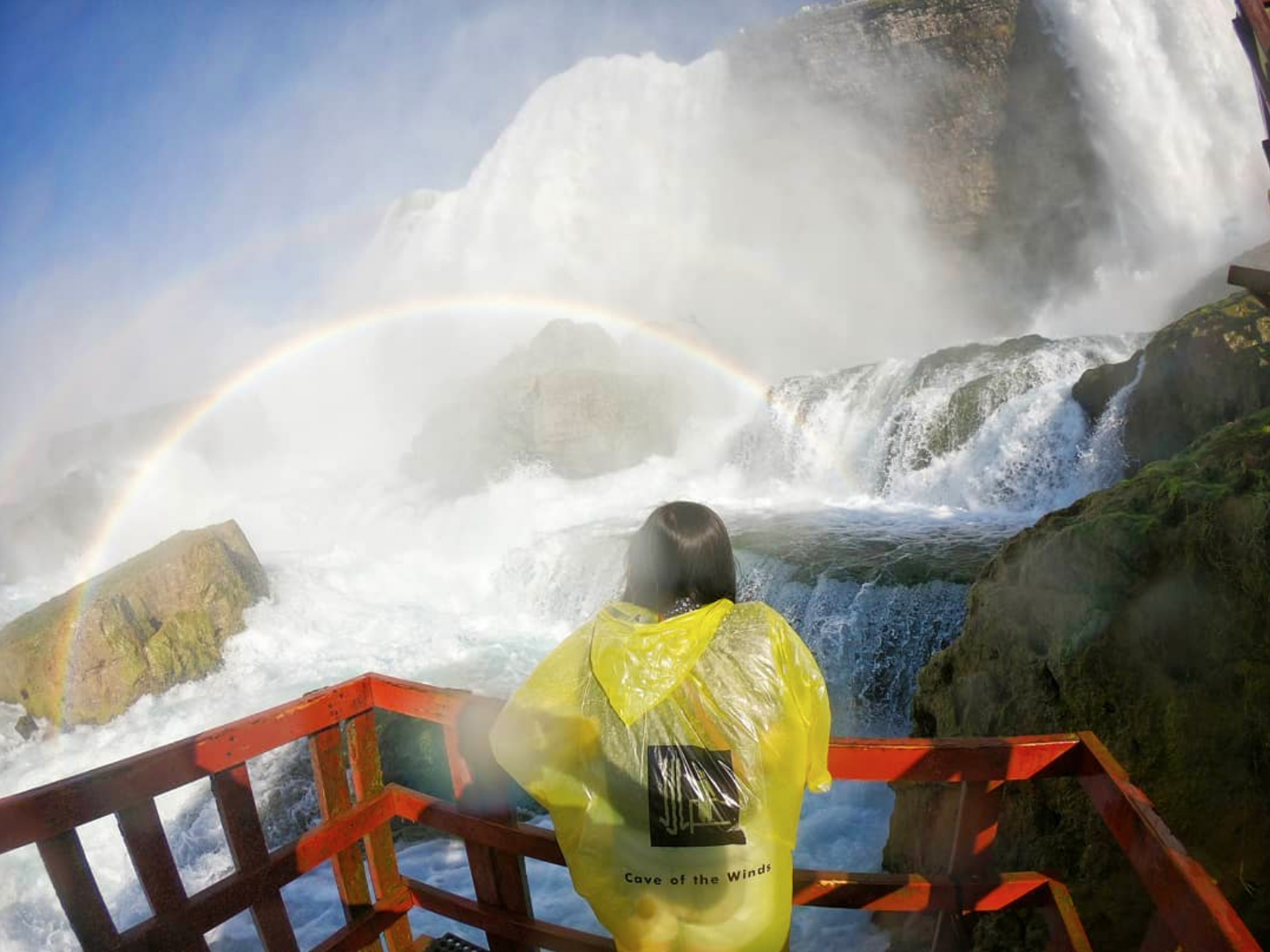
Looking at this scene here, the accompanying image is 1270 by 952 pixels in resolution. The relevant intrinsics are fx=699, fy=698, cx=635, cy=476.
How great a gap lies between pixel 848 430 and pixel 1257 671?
50.7 feet

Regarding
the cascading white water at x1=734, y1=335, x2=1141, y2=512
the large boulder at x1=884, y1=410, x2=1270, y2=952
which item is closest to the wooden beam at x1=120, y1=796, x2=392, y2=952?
the large boulder at x1=884, y1=410, x2=1270, y2=952

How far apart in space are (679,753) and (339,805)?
149 centimetres

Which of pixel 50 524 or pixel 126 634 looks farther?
pixel 50 524

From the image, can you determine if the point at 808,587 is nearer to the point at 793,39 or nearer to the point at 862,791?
the point at 862,791

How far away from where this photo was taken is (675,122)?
41938 mm

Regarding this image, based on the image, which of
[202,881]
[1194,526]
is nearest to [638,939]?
[1194,526]

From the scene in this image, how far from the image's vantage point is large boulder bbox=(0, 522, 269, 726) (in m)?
10.3

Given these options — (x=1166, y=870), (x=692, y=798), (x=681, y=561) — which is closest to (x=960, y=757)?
(x=1166, y=870)

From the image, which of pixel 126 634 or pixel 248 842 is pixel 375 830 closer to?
pixel 248 842

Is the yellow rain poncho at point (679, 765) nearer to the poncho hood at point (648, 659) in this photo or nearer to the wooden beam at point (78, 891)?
the poncho hood at point (648, 659)

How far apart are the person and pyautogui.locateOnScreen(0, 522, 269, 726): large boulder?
1194 cm

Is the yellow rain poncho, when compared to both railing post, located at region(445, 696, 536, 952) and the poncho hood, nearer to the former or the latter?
the poncho hood

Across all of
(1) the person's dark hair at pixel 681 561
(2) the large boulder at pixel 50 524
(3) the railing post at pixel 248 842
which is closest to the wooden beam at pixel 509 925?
(3) the railing post at pixel 248 842

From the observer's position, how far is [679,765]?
1455mm
